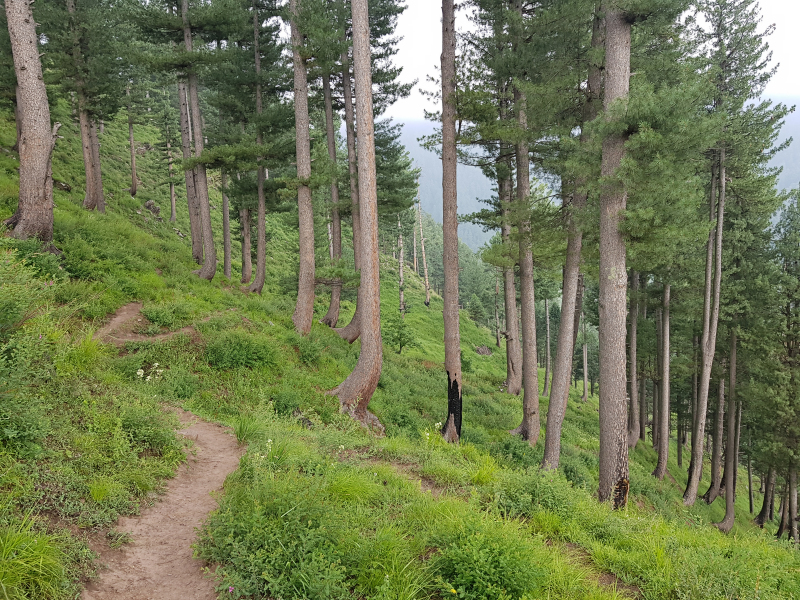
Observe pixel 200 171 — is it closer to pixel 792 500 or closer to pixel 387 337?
pixel 387 337

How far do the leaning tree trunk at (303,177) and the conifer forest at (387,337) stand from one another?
0.08 metres

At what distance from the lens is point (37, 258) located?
857 centimetres

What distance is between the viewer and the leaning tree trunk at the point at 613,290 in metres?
7.02

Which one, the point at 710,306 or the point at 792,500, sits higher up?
the point at 710,306

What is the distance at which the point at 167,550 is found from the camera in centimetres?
359

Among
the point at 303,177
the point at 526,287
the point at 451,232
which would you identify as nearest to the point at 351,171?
the point at 303,177

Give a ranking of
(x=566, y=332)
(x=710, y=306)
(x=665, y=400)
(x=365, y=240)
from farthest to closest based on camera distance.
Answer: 1. (x=665, y=400)
2. (x=710, y=306)
3. (x=566, y=332)
4. (x=365, y=240)

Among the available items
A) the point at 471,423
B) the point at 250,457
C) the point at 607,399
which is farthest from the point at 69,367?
the point at 471,423

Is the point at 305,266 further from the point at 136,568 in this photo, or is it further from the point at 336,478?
the point at 136,568

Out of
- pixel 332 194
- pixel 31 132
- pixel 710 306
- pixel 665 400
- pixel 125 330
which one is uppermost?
pixel 31 132

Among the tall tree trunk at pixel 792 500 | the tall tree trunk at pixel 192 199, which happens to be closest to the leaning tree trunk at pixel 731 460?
the tall tree trunk at pixel 792 500

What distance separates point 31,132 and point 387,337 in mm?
17745

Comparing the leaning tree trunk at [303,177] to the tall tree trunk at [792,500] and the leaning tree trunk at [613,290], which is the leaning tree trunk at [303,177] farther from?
the tall tree trunk at [792,500]

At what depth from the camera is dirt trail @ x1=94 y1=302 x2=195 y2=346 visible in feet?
28.1
